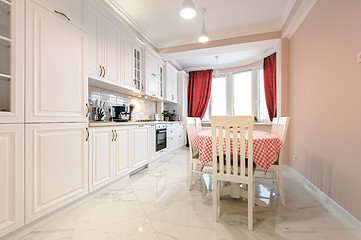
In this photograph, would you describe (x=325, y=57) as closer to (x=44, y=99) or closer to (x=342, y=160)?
(x=342, y=160)

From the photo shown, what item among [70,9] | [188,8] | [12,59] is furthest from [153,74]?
[12,59]

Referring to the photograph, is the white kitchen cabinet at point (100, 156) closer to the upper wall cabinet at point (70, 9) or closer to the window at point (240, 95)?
the upper wall cabinet at point (70, 9)

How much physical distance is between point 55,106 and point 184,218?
1581 mm

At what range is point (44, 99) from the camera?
1458 mm

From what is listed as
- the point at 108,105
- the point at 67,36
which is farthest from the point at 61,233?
the point at 108,105

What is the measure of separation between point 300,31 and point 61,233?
394 centimetres

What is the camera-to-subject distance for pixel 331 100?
1.86 metres

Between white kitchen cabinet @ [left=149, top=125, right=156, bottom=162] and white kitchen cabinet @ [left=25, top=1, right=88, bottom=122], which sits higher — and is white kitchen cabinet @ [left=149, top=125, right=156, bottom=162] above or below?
below

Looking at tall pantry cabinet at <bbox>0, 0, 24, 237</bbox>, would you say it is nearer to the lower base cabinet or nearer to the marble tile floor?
the marble tile floor

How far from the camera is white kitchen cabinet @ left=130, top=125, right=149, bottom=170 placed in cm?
276

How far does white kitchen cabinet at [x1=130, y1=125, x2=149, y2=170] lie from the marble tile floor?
0.56m

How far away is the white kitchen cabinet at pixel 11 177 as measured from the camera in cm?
118

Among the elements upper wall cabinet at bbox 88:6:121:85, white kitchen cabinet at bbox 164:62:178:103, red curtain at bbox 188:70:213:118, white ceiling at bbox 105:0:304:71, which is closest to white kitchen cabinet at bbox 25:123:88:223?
upper wall cabinet at bbox 88:6:121:85

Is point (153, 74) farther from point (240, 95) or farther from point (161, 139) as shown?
point (240, 95)
